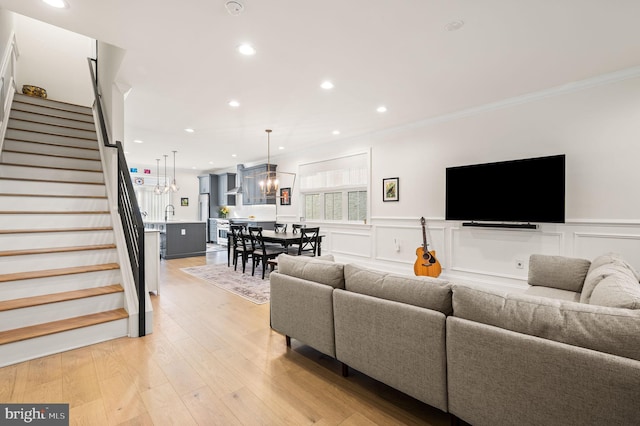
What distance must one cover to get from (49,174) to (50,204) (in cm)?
62

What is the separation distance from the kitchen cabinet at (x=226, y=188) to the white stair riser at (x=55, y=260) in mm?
7266

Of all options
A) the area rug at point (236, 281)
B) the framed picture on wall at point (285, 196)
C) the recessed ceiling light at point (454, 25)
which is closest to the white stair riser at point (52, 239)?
the area rug at point (236, 281)

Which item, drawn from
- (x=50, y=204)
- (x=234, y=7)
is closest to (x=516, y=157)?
(x=234, y=7)

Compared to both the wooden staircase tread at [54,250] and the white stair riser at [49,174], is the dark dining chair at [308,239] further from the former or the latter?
the white stair riser at [49,174]

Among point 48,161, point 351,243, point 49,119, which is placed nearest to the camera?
point 48,161

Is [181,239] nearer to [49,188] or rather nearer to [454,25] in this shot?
[49,188]

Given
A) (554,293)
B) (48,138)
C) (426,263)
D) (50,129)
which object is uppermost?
(50,129)

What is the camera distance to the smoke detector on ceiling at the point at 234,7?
2213 mm

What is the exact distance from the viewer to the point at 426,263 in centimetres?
473

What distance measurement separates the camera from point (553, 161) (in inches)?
144

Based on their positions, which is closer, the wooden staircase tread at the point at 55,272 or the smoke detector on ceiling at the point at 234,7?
the smoke detector on ceiling at the point at 234,7

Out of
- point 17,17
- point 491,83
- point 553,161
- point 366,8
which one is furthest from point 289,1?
point 17,17

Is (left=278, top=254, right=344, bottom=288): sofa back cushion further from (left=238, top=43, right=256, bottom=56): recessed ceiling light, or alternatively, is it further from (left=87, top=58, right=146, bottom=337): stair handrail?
(left=238, top=43, right=256, bottom=56): recessed ceiling light

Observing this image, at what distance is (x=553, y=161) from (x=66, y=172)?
6.17m
